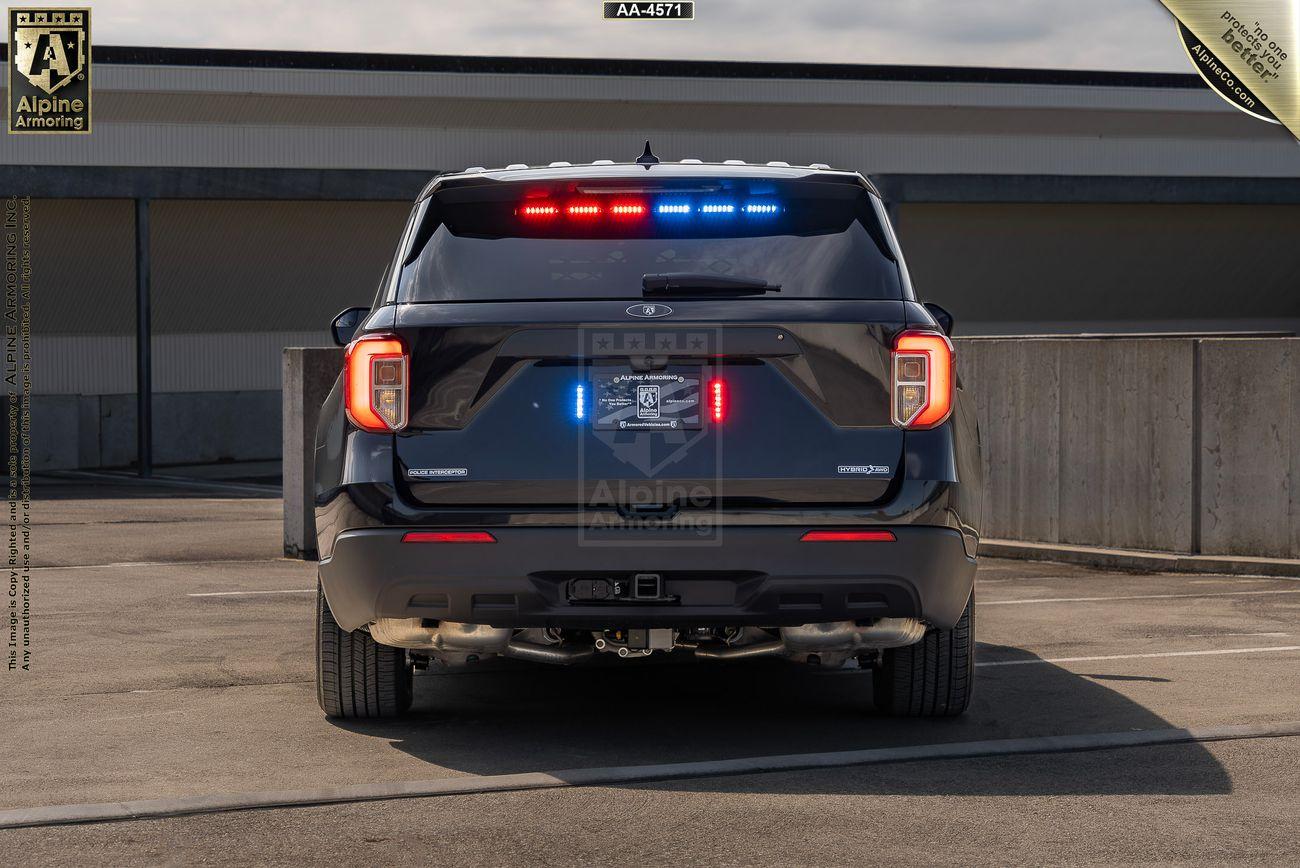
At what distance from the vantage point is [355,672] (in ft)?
23.5

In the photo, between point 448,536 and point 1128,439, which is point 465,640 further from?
point 1128,439

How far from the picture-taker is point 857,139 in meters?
41.8

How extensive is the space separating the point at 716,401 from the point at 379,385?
113 centimetres

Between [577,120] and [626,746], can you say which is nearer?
[626,746]

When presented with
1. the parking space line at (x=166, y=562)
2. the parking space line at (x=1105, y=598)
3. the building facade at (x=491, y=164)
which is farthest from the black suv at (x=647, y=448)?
the building facade at (x=491, y=164)

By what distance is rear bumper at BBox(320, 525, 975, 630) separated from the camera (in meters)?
6.16

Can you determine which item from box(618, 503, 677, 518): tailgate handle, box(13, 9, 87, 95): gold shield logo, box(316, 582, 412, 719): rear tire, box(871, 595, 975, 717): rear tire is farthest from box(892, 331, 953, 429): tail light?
box(13, 9, 87, 95): gold shield logo

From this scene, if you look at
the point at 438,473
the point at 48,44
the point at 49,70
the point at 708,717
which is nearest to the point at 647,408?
the point at 438,473

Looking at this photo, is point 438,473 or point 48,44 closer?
point 438,473

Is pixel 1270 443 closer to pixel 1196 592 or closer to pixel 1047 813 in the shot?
pixel 1196 592

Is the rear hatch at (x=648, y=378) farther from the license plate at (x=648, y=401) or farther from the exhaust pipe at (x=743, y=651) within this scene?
the exhaust pipe at (x=743, y=651)

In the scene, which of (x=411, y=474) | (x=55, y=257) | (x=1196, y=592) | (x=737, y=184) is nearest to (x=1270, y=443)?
(x=1196, y=592)

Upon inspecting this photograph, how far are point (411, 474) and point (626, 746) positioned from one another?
1.35 meters

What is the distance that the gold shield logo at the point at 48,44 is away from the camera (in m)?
31.9
